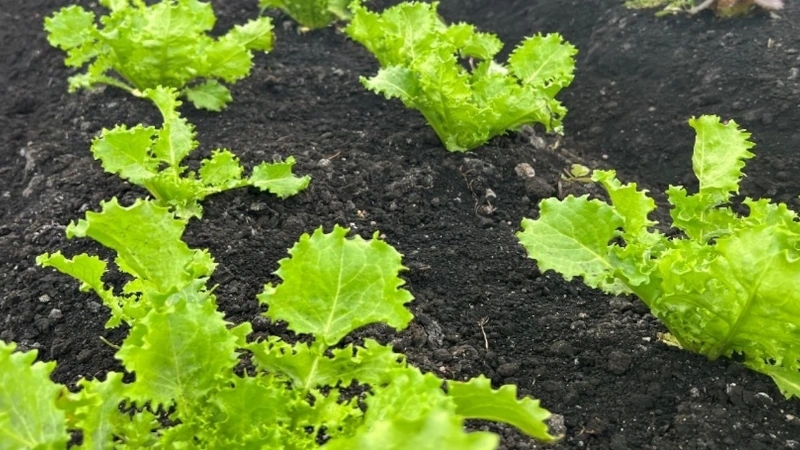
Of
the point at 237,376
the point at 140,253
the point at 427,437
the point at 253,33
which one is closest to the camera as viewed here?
the point at 427,437

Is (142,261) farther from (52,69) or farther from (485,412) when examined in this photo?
(52,69)

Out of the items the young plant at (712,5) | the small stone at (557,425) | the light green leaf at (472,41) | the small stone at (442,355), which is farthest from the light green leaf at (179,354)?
the young plant at (712,5)

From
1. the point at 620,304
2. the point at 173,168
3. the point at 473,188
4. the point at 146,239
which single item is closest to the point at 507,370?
the point at 620,304

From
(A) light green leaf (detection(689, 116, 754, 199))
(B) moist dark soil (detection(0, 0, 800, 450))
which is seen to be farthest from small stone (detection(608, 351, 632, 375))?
(A) light green leaf (detection(689, 116, 754, 199))

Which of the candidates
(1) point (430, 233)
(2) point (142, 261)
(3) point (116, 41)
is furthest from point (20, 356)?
(3) point (116, 41)

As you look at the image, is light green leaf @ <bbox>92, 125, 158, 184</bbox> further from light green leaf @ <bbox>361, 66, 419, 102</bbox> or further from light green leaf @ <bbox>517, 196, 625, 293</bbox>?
light green leaf @ <bbox>517, 196, 625, 293</bbox>

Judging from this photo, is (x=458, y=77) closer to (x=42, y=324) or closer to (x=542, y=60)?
(x=542, y=60)
